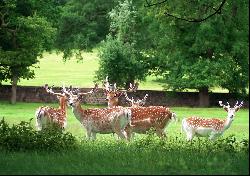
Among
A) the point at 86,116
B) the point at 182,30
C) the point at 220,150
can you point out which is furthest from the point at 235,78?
the point at 220,150

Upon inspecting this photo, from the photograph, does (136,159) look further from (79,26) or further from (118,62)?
(79,26)

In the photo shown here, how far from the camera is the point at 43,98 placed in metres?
40.9

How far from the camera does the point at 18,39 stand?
1533 inches

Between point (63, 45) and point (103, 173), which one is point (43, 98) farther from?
point (103, 173)

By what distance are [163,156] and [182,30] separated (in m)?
32.2

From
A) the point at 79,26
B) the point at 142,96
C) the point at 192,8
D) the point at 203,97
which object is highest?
the point at 79,26

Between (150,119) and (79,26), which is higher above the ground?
(79,26)

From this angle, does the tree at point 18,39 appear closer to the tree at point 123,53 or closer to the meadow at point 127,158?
the tree at point 123,53

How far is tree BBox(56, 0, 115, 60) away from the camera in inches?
1897

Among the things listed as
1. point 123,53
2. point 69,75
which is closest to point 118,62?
point 123,53

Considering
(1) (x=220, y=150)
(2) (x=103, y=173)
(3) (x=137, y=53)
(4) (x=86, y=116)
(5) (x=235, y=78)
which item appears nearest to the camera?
(2) (x=103, y=173)

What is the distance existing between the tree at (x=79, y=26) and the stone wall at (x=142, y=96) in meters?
6.59

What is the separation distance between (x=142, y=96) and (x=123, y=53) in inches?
132

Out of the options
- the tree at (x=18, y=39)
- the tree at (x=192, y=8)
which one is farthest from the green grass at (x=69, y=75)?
the tree at (x=192, y=8)
